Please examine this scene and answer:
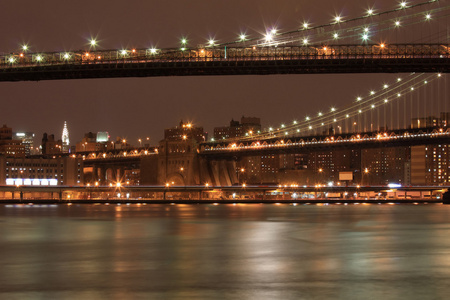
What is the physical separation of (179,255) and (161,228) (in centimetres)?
1152

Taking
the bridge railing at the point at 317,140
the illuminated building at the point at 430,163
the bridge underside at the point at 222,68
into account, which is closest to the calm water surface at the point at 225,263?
the bridge underside at the point at 222,68

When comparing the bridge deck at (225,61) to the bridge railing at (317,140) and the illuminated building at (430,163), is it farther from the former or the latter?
the illuminated building at (430,163)

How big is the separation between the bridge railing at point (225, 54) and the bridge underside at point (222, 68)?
405mm

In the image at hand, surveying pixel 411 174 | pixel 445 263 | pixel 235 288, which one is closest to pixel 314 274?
pixel 235 288

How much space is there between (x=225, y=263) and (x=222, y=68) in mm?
38729

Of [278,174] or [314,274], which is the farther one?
[278,174]

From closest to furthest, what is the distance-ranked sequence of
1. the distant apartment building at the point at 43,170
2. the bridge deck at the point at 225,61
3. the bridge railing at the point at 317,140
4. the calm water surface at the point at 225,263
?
the calm water surface at the point at 225,263 → the bridge deck at the point at 225,61 → the bridge railing at the point at 317,140 → the distant apartment building at the point at 43,170

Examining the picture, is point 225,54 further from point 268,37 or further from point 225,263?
point 225,263

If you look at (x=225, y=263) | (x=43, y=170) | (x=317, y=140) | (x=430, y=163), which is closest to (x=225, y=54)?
(x=225, y=263)

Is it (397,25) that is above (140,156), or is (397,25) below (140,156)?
above

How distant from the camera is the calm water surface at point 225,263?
15148 millimetres

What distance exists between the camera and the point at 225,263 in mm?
19938

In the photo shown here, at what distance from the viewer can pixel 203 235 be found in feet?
96.3

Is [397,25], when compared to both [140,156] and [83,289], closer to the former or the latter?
[83,289]
